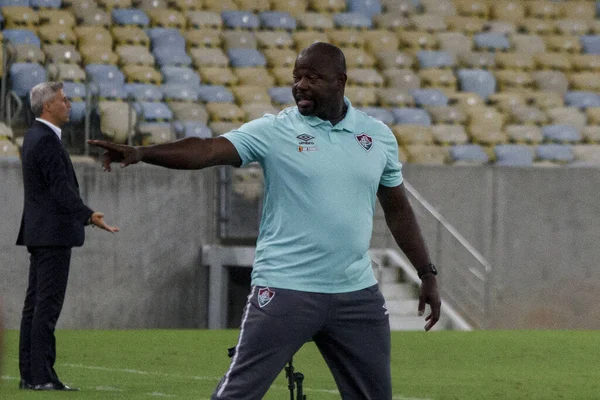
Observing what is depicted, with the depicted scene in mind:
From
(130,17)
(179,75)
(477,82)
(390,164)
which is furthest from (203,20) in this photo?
(390,164)

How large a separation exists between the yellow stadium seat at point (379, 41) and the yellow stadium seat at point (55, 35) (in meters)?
4.81

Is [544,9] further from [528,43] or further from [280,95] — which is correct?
[280,95]

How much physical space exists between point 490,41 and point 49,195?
1423cm

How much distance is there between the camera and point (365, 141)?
4.65 metres

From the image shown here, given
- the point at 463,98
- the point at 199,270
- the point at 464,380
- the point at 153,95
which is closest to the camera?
the point at 464,380

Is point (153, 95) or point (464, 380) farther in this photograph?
point (153, 95)

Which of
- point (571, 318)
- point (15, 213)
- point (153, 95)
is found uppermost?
point (153, 95)

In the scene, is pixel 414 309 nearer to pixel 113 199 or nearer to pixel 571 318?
pixel 571 318

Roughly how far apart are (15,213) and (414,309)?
4.57m

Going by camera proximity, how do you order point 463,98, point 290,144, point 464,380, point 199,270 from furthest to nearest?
point 463,98 → point 199,270 → point 464,380 → point 290,144

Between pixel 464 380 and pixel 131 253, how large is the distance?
5717 millimetres

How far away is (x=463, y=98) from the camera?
1967 centimetres

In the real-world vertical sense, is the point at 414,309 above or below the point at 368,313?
below

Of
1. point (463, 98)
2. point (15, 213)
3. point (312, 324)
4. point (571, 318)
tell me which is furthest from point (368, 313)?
point (463, 98)
